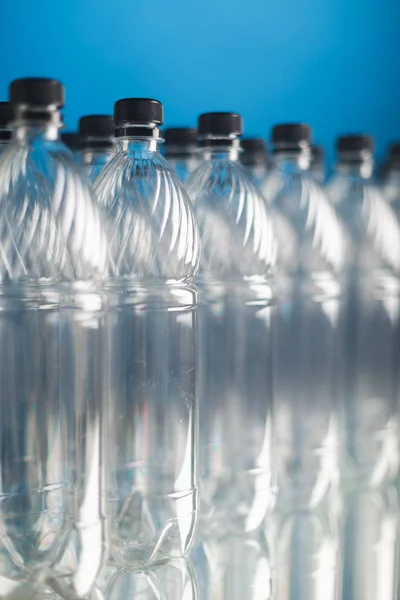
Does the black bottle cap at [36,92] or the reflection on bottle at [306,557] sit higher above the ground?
the black bottle cap at [36,92]

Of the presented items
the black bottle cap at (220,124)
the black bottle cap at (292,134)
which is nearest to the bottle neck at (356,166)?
the black bottle cap at (292,134)

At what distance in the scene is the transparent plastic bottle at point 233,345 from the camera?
125cm

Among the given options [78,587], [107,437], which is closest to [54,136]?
[107,437]

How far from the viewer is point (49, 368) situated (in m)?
0.97

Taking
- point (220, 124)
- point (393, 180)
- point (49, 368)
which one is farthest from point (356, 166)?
point (49, 368)

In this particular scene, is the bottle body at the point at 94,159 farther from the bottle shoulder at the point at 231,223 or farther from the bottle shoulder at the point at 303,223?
the bottle shoulder at the point at 303,223

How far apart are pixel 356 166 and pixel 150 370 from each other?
0.72 m

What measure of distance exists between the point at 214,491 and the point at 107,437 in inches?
11.4

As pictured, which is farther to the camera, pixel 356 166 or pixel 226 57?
pixel 226 57

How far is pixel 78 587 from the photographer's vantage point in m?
0.96

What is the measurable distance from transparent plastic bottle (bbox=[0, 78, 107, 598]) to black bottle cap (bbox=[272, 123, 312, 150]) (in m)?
0.49

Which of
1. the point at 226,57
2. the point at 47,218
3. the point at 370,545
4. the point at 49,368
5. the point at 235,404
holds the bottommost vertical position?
the point at 370,545

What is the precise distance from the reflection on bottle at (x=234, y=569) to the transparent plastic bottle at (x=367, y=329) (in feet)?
1.25

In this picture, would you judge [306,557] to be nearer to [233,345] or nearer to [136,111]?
[233,345]
